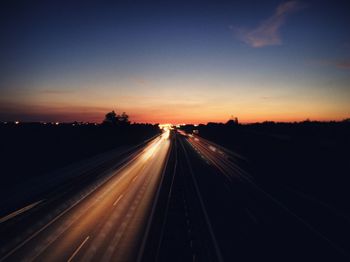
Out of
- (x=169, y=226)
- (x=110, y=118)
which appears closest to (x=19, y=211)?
(x=169, y=226)

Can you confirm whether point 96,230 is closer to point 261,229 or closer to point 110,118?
point 261,229

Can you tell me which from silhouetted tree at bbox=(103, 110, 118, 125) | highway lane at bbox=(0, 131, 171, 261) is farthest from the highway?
silhouetted tree at bbox=(103, 110, 118, 125)

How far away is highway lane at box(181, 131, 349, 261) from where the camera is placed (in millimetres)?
14656

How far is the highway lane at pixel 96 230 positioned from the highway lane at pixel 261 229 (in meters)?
5.58

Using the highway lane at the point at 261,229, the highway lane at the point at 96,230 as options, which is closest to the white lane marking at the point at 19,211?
the highway lane at the point at 96,230

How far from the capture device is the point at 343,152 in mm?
42562

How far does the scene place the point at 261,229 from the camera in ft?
58.0

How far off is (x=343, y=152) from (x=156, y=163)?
3073cm

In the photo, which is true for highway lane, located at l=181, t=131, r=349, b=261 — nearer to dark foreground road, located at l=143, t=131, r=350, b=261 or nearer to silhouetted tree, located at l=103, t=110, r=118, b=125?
dark foreground road, located at l=143, t=131, r=350, b=261

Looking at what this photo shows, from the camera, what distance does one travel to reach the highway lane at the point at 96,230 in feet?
45.4

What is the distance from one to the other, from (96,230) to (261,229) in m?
11.0

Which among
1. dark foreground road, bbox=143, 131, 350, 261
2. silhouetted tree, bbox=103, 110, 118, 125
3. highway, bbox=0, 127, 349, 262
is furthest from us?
silhouetted tree, bbox=103, 110, 118, 125

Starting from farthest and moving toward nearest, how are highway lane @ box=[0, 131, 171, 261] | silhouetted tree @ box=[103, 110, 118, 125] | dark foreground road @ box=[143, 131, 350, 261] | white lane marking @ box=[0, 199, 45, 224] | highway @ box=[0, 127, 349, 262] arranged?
silhouetted tree @ box=[103, 110, 118, 125] → white lane marking @ box=[0, 199, 45, 224] → dark foreground road @ box=[143, 131, 350, 261] → highway @ box=[0, 127, 349, 262] → highway lane @ box=[0, 131, 171, 261]

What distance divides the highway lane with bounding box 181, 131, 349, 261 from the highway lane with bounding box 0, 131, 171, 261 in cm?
558
